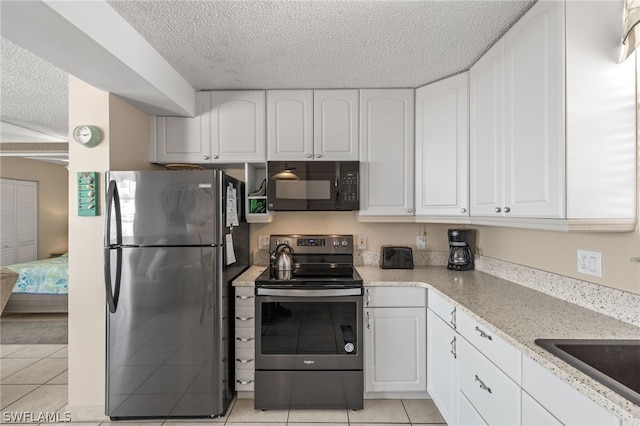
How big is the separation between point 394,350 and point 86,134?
255 cm

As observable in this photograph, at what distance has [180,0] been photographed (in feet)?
4.76

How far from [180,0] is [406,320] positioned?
2.30m

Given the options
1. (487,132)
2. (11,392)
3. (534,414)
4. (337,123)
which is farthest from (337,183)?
(11,392)

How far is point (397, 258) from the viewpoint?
8.35 ft

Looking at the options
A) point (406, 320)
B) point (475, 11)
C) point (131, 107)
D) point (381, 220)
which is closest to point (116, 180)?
point (131, 107)

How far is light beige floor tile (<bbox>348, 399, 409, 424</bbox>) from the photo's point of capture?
200cm

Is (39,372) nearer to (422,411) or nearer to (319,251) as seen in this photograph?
(319,251)

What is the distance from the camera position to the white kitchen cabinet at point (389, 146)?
2439mm

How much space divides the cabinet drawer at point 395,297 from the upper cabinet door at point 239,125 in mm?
1363

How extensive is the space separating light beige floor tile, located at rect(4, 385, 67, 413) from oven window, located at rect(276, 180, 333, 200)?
2.21 meters

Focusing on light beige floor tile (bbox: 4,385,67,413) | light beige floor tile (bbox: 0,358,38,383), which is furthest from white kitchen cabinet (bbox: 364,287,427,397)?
light beige floor tile (bbox: 0,358,38,383)

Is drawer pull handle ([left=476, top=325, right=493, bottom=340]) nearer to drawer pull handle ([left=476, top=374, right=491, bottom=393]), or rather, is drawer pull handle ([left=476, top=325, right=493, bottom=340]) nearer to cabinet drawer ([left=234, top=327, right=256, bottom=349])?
drawer pull handle ([left=476, top=374, right=491, bottom=393])

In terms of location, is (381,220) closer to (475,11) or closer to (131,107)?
(475,11)

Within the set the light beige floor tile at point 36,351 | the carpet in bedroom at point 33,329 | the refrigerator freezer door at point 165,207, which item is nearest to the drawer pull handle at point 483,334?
the refrigerator freezer door at point 165,207
